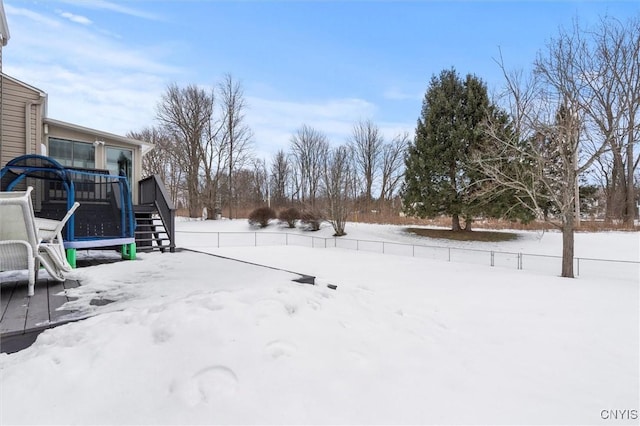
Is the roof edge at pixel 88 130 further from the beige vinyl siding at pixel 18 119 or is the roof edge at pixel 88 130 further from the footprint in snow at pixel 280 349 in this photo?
the footprint in snow at pixel 280 349

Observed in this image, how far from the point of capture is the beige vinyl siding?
6.83 m

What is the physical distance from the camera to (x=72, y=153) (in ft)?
30.7

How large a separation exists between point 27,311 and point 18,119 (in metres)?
6.32

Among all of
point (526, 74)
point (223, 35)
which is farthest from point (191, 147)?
point (526, 74)

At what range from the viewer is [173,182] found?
111ft

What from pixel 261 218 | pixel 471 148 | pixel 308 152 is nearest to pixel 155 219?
pixel 471 148

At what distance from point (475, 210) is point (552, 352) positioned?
13001 millimetres

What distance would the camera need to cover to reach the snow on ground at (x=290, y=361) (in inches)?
78.8

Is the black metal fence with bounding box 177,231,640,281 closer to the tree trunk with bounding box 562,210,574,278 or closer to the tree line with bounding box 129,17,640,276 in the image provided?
the tree trunk with bounding box 562,210,574,278

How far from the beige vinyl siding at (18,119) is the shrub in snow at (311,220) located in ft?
46.9

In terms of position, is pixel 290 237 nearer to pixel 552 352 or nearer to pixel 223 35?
pixel 223 35

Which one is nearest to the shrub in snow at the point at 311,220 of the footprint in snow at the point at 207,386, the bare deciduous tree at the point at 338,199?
the bare deciduous tree at the point at 338,199

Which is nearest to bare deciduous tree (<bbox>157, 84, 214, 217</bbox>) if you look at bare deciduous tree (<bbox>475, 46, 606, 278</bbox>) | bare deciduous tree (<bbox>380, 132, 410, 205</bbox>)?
bare deciduous tree (<bbox>380, 132, 410, 205</bbox>)

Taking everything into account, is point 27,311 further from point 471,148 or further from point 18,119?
point 471,148
